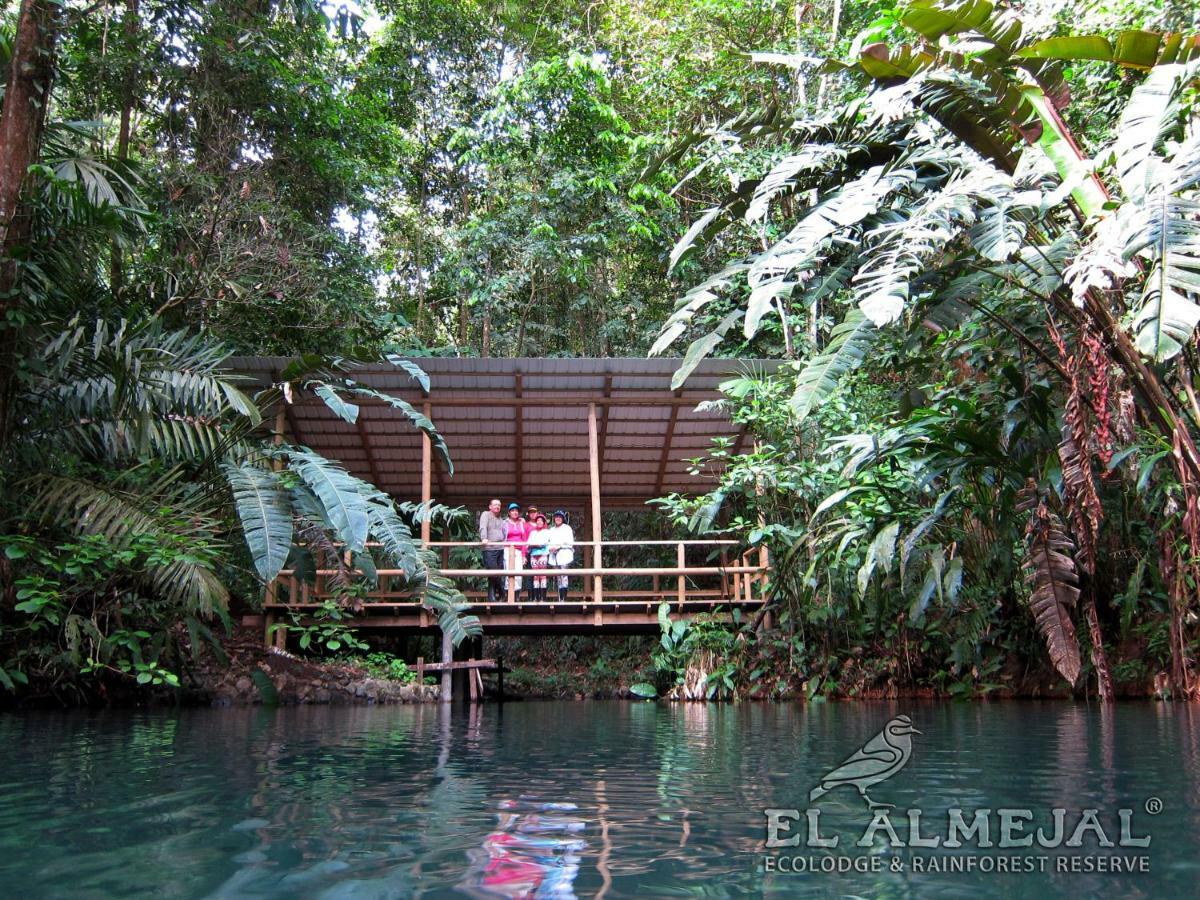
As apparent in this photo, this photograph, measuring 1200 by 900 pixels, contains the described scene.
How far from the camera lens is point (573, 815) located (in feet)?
7.97

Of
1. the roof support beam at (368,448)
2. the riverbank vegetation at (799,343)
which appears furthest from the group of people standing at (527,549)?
the roof support beam at (368,448)

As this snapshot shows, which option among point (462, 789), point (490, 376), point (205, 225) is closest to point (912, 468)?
point (490, 376)

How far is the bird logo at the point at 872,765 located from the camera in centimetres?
283

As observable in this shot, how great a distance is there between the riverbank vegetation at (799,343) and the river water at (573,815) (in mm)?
2204

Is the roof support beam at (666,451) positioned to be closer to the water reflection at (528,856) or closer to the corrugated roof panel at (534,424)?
the corrugated roof panel at (534,424)

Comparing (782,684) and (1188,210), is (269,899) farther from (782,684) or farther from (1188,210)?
(782,684)

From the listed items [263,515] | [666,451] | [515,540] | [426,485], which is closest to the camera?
[263,515]

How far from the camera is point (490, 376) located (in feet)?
37.9

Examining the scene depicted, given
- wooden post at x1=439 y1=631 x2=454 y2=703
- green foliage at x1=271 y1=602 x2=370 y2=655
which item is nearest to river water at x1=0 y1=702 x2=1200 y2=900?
green foliage at x1=271 y1=602 x2=370 y2=655

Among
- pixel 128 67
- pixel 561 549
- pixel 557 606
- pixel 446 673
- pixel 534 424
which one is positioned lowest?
pixel 446 673

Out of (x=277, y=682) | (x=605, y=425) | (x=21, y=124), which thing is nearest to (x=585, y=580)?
(x=605, y=425)

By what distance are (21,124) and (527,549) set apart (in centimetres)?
673

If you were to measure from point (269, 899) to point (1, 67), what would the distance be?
28.4 ft

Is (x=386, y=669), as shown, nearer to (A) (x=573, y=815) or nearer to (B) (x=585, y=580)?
(B) (x=585, y=580)
